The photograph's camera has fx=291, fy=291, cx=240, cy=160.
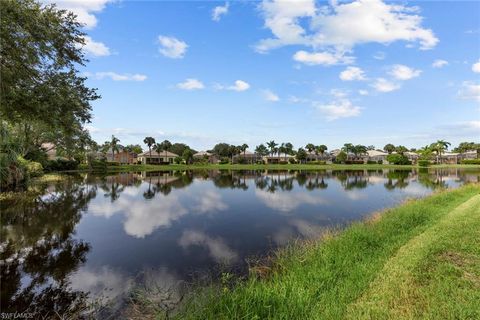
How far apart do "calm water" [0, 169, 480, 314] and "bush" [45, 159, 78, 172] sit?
39402 millimetres

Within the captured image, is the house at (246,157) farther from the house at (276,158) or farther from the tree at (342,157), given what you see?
the tree at (342,157)

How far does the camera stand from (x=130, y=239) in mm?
14859

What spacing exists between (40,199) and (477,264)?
94.6ft

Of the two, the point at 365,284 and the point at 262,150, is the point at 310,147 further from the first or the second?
the point at 365,284

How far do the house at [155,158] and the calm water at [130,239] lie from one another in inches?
3265

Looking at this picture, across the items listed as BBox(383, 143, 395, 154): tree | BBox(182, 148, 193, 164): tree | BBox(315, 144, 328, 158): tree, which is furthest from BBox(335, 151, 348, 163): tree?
BBox(182, 148, 193, 164): tree

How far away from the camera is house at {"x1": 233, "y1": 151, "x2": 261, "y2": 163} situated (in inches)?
5000

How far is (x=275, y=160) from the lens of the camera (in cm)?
13425

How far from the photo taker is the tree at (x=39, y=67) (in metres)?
9.41

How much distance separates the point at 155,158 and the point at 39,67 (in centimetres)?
10143

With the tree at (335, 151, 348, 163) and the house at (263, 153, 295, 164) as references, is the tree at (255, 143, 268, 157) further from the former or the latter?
the tree at (335, 151, 348, 163)

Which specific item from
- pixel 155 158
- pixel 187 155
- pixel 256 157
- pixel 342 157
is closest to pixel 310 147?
pixel 342 157

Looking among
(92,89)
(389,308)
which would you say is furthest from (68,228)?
(389,308)

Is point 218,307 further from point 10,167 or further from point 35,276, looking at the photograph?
point 10,167
